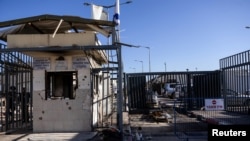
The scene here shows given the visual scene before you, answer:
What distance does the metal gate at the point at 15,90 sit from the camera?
587 inches

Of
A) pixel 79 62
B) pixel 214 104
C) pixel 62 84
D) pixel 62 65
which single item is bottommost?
pixel 214 104

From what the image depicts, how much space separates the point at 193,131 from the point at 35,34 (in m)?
7.36

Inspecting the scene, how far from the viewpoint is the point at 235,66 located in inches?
760

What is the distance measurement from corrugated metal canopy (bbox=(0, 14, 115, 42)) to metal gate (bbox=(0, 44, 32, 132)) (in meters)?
1.06

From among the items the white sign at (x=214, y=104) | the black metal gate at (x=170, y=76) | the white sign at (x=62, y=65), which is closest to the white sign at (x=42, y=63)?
the white sign at (x=62, y=65)

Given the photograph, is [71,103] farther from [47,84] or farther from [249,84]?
[249,84]

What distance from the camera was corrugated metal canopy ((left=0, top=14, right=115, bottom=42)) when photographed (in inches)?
480

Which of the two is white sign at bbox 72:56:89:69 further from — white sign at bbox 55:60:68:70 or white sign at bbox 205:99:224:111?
white sign at bbox 205:99:224:111

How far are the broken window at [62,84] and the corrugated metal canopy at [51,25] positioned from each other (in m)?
1.87

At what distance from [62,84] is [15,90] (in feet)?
7.15

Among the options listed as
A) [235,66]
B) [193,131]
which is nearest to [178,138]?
[193,131]

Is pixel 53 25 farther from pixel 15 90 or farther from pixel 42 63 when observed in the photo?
pixel 15 90

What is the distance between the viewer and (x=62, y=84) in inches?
603

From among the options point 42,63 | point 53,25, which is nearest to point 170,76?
point 42,63
